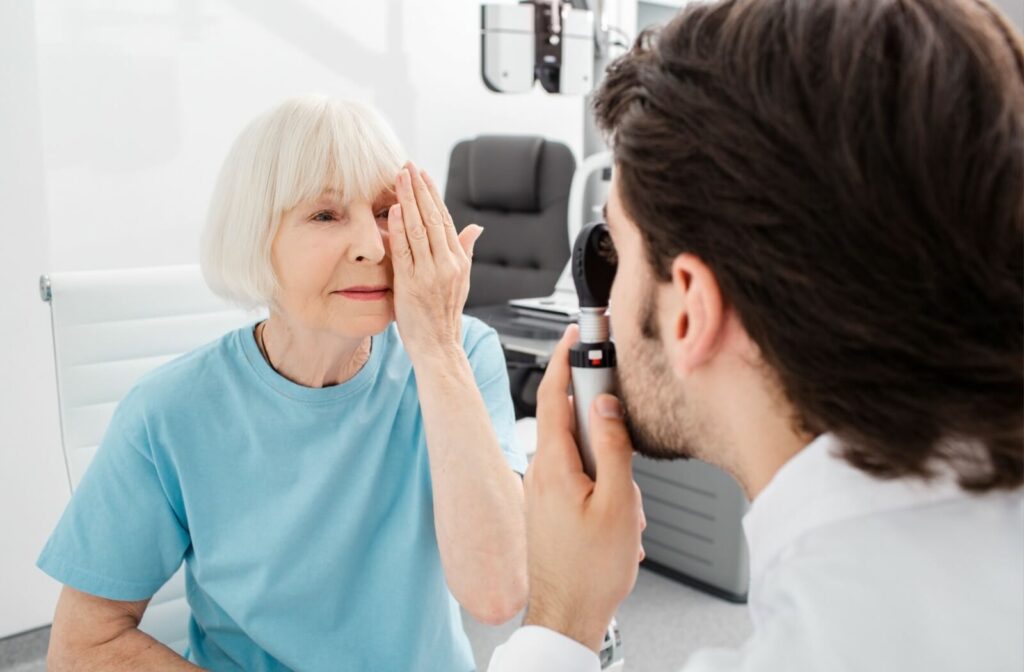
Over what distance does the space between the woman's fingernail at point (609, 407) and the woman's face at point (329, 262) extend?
1.48 feet

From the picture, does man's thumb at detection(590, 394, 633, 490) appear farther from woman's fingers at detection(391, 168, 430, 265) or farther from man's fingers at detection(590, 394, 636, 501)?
woman's fingers at detection(391, 168, 430, 265)

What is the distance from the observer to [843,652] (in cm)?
54

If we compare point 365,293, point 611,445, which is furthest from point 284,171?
point 611,445

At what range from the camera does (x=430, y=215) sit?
1150 millimetres

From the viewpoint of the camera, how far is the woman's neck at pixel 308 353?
1.17m

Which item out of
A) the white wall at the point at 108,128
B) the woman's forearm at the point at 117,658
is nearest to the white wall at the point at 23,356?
the white wall at the point at 108,128

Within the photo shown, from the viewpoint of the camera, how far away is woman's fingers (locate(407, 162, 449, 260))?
115cm

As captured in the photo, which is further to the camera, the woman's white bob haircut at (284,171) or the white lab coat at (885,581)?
the woman's white bob haircut at (284,171)

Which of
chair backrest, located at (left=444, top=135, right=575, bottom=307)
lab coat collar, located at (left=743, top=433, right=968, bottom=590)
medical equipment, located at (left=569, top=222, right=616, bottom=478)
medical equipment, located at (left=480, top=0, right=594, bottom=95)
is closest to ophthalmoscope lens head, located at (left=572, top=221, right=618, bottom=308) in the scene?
medical equipment, located at (left=569, top=222, right=616, bottom=478)

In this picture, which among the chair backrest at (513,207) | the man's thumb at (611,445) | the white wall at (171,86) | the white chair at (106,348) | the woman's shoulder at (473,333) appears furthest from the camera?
the chair backrest at (513,207)

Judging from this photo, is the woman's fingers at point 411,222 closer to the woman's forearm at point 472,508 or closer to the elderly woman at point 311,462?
the elderly woman at point 311,462

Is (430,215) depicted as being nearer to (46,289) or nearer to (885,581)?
(46,289)

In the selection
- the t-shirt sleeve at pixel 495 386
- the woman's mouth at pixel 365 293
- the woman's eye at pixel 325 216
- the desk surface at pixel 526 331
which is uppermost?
the woman's eye at pixel 325 216

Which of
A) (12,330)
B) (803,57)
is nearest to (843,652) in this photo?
(803,57)
